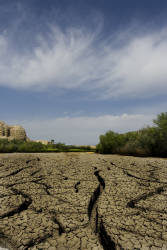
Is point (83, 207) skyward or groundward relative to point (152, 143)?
groundward

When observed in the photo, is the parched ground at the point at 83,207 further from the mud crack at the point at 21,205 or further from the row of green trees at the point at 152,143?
the row of green trees at the point at 152,143

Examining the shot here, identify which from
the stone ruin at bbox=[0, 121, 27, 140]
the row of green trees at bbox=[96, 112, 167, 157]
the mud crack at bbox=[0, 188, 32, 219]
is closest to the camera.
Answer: the mud crack at bbox=[0, 188, 32, 219]

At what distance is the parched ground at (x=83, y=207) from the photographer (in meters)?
2.07

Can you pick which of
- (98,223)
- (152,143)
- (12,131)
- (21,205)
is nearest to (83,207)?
(98,223)

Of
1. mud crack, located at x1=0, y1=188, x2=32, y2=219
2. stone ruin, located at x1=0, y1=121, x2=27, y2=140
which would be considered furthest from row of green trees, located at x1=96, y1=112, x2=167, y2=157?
stone ruin, located at x1=0, y1=121, x2=27, y2=140

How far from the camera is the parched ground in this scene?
207cm

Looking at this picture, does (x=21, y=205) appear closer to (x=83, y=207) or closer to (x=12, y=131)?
(x=83, y=207)

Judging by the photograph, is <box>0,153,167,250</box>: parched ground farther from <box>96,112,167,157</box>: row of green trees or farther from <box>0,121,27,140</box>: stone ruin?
<box>0,121,27,140</box>: stone ruin

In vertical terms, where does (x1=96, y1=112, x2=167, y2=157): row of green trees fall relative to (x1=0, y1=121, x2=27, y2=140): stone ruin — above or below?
below

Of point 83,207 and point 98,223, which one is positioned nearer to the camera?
point 98,223

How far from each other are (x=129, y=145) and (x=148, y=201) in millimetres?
6897

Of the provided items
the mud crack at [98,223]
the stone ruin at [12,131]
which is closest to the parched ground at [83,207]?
the mud crack at [98,223]

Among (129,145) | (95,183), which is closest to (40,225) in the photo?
(95,183)

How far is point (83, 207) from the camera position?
2.77 m
